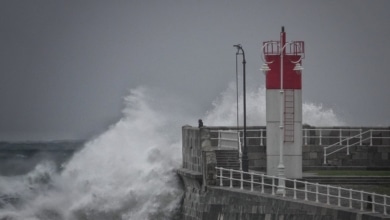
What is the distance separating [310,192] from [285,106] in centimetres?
559

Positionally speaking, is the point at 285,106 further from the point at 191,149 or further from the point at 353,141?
the point at 353,141

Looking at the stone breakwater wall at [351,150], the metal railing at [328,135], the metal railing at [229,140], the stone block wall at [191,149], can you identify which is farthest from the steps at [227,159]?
the metal railing at [328,135]

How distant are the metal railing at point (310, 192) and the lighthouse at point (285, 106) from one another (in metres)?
0.80

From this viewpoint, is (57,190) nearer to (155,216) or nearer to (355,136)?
(155,216)

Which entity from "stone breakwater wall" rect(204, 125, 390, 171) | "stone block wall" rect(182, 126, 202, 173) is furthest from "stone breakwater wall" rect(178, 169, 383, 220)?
"stone breakwater wall" rect(204, 125, 390, 171)

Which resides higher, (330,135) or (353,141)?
(330,135)

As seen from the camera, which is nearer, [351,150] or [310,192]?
[310,192]

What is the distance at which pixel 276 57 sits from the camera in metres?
47.4

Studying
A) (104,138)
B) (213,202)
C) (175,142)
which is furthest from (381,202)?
(104,138)

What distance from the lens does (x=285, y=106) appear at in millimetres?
47594

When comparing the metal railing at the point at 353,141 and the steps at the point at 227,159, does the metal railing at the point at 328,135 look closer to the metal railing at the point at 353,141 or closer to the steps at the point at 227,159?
the metal railing at the point at 353,141

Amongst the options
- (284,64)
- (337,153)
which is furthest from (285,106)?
(337,153)

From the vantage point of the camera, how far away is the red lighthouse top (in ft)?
155

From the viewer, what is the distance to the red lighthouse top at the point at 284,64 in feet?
155
